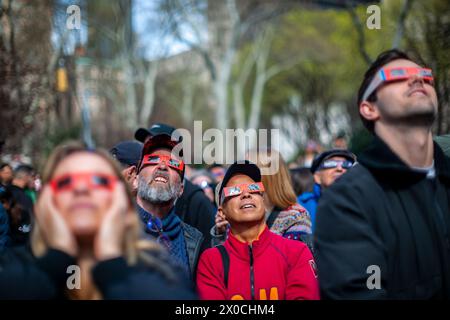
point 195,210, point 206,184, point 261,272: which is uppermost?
point 206,184

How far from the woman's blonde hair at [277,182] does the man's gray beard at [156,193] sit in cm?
Answer: 104

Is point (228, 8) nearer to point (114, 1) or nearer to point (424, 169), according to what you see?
point (114, 1)

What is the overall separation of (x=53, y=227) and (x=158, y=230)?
91.8 inches

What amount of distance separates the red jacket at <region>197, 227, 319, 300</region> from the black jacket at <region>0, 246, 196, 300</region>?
4.90ft

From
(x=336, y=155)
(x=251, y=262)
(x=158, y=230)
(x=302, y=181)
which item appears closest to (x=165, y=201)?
(x=158, y=230)

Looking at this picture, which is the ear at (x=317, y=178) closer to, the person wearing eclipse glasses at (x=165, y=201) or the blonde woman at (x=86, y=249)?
the person wearing eclipse glasses at (x=165, y=201)

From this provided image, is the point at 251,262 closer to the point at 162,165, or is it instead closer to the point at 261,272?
the point at 261,272

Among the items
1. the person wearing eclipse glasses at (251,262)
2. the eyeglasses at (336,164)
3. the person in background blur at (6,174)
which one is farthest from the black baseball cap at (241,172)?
the person in background blur at (6,174)

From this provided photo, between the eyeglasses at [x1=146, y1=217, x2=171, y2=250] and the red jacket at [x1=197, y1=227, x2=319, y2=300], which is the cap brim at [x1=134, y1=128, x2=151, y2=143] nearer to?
the eyeglasses at [x1=146, y1=217, x2=171, y2=250]

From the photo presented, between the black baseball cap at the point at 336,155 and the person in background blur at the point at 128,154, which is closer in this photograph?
the person in background blur at the point at 128,154

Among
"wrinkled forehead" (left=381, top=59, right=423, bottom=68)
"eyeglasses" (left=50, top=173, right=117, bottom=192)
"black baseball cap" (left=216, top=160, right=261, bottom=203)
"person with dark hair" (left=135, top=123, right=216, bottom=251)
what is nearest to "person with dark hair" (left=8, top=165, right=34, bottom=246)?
"person with dark hair" (left=135, top=123, right=216, bottom=251)

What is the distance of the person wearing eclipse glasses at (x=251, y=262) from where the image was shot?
412 cm

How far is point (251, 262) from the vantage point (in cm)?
431

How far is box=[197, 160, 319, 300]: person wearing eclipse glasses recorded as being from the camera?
162 inches
